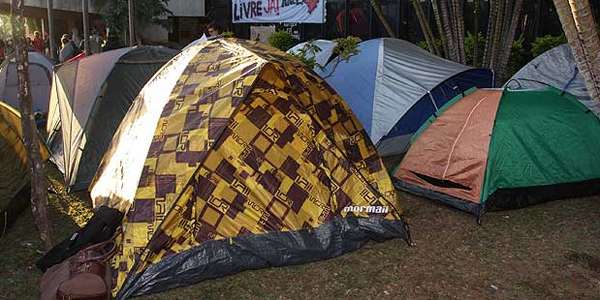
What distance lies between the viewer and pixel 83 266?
4.04 metres

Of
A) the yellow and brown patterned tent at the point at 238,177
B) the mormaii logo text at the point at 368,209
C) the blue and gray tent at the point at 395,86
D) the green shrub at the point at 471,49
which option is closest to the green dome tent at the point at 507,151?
the yellow and brown patterned tent at the point at 238,177

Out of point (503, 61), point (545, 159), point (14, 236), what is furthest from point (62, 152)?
point (503, 61)

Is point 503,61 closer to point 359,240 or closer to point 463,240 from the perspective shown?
point 463,240

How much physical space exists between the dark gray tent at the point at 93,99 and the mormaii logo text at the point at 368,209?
11.8ft

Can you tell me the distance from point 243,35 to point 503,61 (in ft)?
40.1

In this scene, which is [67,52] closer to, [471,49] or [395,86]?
[395,86]

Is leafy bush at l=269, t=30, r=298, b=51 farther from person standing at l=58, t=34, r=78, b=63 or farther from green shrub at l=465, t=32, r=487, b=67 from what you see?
green shrub at l=465, t=32, r=487, b=67

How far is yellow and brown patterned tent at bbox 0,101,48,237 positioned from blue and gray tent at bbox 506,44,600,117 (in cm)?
596

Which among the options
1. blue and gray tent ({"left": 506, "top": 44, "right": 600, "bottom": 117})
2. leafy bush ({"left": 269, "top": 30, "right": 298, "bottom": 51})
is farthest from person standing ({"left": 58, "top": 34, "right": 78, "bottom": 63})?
blue and gray tent ({"left": 506, "top": 44, "right": 600, "bottom": 117})

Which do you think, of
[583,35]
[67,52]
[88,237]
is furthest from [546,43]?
[67,52]

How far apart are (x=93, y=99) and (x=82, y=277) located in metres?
3.48

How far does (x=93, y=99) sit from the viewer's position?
22.4 feet

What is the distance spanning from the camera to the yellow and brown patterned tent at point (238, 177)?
4398mm

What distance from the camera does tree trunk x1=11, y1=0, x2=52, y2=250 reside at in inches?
176
